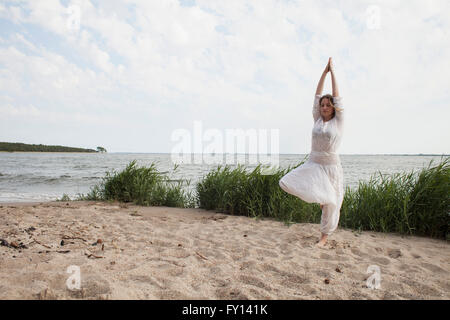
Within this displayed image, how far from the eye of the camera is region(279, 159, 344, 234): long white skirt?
12.1 ft

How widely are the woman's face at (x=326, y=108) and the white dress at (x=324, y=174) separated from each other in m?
0.08

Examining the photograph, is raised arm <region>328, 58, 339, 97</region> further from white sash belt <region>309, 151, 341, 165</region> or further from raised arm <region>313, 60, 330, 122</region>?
white sash belt <region>309, 151, 341, 165</region>

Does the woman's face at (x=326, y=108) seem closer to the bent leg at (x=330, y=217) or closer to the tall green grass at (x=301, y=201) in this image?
the bent leg at (x=330, y=217)

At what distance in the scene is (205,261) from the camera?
3125mm

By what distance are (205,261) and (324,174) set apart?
191 cm

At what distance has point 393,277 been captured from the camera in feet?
9.47

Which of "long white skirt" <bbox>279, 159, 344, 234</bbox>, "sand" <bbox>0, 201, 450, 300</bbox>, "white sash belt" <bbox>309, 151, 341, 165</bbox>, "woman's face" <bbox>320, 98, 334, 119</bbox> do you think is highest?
"woman's face" <bbox>320, 98, 334, 119</bbox>

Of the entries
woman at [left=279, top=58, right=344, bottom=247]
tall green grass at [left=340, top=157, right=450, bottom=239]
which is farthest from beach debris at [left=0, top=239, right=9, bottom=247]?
tall green grass at [left=340, top=157, right=450, bottom=239]

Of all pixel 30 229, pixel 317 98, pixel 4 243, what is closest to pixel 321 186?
pixel 317 98

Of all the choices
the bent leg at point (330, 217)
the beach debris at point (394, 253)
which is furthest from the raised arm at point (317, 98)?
the beach debris at point (394, 253)

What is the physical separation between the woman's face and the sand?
5.86 feet
